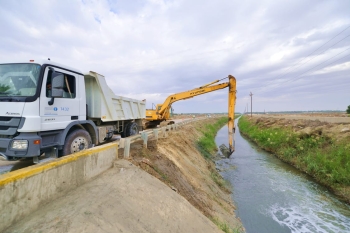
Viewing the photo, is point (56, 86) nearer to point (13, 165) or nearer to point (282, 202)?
point (13, 165)

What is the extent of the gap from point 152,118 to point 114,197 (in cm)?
1206

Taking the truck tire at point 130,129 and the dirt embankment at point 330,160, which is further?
the truck tire at point 130,129

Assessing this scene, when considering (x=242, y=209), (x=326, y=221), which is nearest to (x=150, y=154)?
(x=242, y=209)

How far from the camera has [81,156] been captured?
12.7ft

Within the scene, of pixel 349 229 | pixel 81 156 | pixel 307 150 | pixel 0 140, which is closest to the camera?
pixel 81 156

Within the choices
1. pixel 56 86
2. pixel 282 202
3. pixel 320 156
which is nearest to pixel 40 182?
pixel 56 86

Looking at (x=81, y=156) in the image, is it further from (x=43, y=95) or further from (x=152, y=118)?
(x=152, y=118)

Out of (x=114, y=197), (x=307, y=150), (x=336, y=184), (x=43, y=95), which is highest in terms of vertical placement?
(x=43, y=95)

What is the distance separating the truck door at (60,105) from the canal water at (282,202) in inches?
248

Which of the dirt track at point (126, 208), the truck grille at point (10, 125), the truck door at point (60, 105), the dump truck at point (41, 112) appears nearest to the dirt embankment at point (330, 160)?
the dirt track at point (126, 208)

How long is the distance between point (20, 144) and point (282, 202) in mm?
9065

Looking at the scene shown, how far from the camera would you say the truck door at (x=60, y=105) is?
4613mm

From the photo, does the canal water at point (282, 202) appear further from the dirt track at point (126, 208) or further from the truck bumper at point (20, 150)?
the truck bumper at point (20, 150)

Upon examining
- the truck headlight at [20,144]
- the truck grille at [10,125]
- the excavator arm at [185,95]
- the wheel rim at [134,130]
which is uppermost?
the excavator arm at [185,95]
